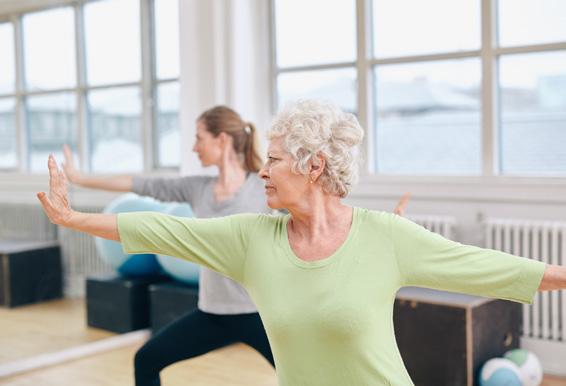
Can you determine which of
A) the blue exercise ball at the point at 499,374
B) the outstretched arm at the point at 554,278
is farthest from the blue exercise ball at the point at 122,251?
the outstretched arm at the point at 554,278

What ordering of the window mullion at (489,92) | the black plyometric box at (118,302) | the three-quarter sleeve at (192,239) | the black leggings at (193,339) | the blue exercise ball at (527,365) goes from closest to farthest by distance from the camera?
1. the three-quarter sleeve at (192,239)
2. the black leggings at (193,339)
3. the blue exercise ball at (527,365)
4. the window mullion at (489,92)
5. the black plyometric box at (118,302)

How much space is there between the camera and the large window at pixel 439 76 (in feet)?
13.3

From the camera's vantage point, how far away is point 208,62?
194 inches

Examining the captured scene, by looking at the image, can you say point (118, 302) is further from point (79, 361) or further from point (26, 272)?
point (26, 272)

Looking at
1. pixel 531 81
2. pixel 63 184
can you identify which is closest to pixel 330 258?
pixel 63 184

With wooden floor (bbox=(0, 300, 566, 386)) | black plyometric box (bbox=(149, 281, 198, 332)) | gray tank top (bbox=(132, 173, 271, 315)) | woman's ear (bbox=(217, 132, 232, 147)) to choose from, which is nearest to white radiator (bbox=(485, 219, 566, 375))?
wooden floor (bbox=(0, 300, 566, 386))

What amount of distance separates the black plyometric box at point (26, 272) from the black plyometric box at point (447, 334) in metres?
1.84

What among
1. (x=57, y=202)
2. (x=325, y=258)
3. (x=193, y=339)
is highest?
(x=57, y=202)

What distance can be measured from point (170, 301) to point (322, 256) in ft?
10.2

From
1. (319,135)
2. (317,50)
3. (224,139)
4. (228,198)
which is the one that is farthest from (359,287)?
(317,50)

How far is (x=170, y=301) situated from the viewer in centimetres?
465

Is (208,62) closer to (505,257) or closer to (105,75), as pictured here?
(105,75)

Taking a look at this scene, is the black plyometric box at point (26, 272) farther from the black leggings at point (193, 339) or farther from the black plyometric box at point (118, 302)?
the black leggings at point (193, 339)

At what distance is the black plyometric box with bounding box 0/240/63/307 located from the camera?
4.10 meters
